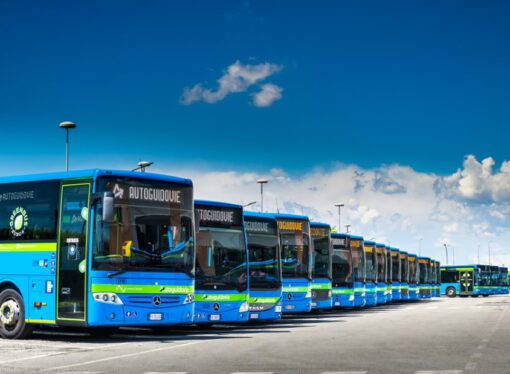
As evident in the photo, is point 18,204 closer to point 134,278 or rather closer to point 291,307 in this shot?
point 134,278

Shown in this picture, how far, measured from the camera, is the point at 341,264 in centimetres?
3678

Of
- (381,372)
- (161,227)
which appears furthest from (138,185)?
(381,372)

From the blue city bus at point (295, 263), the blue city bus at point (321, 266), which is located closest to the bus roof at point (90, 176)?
the blue city bus at point (295, 263)

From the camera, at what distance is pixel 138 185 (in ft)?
61.6

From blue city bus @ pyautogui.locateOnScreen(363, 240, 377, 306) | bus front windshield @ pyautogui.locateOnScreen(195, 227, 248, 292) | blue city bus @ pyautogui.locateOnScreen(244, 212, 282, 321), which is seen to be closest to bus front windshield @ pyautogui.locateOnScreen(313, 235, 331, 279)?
blue city bus @ pyautogui.locateOnScreen(244, 212, 282, 321)

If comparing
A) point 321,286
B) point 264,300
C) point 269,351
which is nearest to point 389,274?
point 321,286

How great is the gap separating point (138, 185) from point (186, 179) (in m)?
1.52

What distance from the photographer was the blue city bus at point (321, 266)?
32719 mm

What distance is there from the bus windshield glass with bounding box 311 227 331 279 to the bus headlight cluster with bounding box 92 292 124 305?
15.3 metres

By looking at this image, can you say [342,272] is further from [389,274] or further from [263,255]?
[389,274]

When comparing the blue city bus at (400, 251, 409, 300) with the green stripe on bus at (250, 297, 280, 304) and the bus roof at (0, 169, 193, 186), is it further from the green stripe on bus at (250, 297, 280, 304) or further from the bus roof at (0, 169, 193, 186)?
the bus roof at (0, 169, 193, 186)

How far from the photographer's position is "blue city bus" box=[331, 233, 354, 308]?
36.3 meters

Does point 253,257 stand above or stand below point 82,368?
above

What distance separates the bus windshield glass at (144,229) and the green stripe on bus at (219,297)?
3.35 meters
